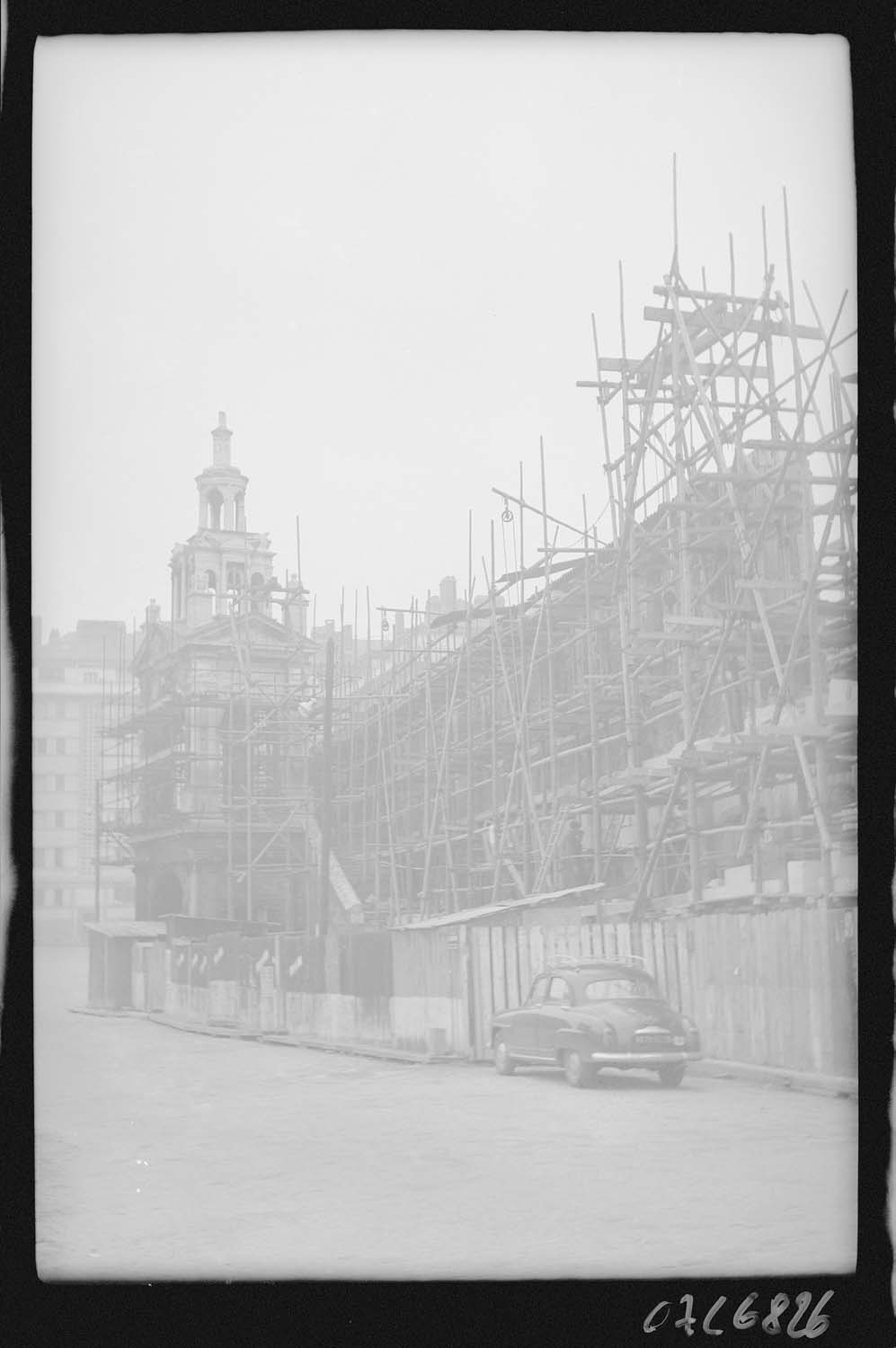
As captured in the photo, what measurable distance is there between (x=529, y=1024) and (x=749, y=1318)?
91.5 inches

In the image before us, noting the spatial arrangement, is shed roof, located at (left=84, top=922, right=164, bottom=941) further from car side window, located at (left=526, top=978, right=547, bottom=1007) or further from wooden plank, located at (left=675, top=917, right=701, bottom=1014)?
wooden plank, located at (left=675, top=917, right=701, bottom=1014)

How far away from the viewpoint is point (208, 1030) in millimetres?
9570

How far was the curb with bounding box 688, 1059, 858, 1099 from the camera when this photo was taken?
321 inches

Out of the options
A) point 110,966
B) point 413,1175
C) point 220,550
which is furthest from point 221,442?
point 413,1175

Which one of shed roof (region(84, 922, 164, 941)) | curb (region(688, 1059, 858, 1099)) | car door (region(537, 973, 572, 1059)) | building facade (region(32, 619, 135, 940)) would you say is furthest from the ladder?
building facade (region(32, 619, 135, 940))

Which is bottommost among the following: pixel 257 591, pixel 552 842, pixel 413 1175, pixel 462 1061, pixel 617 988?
pixel 413 1175

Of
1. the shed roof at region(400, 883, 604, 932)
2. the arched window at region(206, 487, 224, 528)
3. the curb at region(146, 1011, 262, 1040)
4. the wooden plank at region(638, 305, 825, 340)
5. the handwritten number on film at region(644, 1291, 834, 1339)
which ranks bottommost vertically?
the handwritten number on film at region(644, 1291, 834, 1339)

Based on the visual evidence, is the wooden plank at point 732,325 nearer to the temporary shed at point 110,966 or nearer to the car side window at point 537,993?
the car side window at point 537,993

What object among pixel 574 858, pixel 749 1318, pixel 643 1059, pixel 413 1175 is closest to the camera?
pixel 749 1318

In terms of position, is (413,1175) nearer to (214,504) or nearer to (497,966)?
(497,966)

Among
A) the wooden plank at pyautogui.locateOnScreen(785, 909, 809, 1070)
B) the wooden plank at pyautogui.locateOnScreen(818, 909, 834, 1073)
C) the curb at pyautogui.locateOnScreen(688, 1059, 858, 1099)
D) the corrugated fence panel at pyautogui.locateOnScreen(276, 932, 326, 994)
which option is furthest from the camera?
the corrugated fence panel at pyautogui.locateOnScreen(276, 932, 326, 994)

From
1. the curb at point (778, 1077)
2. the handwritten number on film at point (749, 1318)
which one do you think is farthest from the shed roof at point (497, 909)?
the handwritten number on film at point (749, 1318)

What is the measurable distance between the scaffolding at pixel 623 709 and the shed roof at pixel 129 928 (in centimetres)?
62

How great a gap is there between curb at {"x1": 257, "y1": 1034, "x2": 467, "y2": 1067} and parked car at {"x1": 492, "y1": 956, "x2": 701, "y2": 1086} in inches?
18.1
